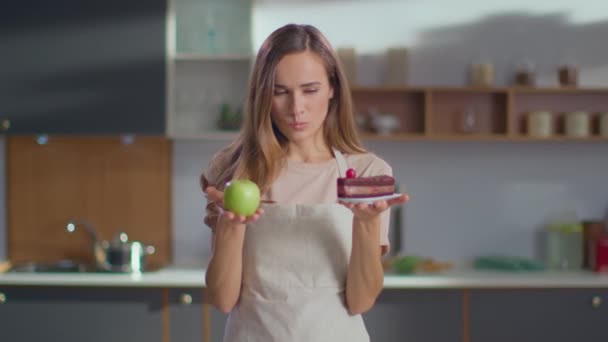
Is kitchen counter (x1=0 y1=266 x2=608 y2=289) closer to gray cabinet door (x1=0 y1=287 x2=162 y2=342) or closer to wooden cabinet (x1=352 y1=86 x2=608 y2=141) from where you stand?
gray cabinet door (x1=0 y1=287 x2=162 y2=342)

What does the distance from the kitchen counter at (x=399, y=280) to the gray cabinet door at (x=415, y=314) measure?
0.05 metres

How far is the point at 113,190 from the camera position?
3697mm

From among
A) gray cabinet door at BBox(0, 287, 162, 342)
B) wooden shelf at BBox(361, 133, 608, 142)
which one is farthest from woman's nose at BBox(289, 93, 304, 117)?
wooden shelf at BBox(361, 133, 608, 142)

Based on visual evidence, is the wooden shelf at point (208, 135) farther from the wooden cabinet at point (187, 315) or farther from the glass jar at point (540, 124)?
the glass jar at point (540, 124)

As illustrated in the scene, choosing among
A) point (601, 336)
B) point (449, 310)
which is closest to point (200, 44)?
point (449, 310)

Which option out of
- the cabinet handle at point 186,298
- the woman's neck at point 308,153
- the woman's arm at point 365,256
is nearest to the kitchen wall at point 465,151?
the cabinet handle at point 186,298

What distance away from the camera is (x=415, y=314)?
3.13 meters

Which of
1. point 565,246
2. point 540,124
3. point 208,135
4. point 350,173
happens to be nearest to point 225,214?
point 350,173

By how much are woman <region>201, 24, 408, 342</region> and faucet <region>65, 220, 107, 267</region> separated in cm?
214

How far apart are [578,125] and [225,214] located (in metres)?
2.59

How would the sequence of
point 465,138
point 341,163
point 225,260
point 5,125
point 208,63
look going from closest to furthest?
point 225,260, point 341,163, point 5,125, point 465,138, point 208,63

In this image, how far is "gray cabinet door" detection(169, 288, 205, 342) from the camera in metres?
3.14

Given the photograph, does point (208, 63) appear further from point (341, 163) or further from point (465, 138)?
point (341, 163)

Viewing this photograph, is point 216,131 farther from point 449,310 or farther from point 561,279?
point 561,279
